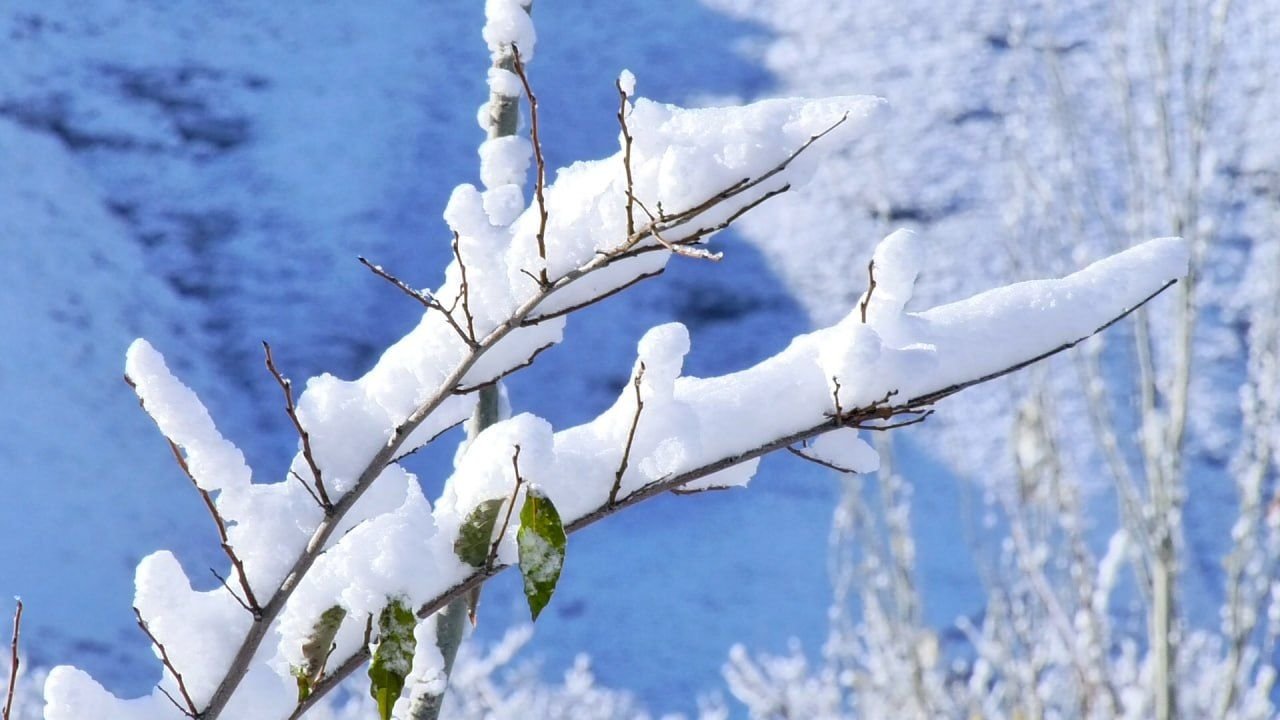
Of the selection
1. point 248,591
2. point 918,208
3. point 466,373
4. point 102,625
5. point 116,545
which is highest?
point 918,208

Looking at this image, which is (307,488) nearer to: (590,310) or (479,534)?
(479,534)

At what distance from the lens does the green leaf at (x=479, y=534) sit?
2.78ft

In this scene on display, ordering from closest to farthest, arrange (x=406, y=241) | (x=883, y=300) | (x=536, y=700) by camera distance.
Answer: (x=883, y=300), (x=536, y=700), (x=406, y=241)

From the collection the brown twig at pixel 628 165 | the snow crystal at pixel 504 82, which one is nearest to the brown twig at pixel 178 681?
the brown twig at pixel 628 165

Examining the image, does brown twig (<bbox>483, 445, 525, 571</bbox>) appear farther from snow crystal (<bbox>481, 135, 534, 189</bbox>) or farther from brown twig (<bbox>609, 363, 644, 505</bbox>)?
snow crystal (<bbox>481, 135, 534, 189</bbox>)

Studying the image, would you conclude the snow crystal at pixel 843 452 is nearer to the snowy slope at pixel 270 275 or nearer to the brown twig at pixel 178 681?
the brown twig at pixel 178 681

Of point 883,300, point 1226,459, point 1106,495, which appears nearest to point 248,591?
point 883,300

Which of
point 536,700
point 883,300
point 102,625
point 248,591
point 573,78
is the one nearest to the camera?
point 248,591

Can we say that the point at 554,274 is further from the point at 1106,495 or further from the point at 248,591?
the point at 1106,495

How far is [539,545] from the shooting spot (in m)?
0.79

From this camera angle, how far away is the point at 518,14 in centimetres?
131

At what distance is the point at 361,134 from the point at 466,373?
13.3 m

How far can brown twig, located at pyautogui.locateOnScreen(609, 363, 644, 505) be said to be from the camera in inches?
32.2

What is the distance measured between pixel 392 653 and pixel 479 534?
0.37 ft
